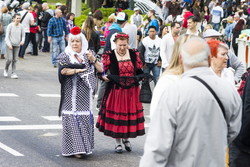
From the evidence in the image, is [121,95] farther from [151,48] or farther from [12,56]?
[12,56]

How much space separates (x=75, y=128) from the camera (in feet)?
31.3

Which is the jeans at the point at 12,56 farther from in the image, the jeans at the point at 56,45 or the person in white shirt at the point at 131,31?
the person in white shirt at the point at 131,31

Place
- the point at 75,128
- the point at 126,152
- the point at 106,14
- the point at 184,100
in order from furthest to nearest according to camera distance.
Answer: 1. the point at 106,14
2. the point at 126,152
3. the point at 75,128
4. the point at 184,100

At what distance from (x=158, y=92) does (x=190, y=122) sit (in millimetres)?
1199

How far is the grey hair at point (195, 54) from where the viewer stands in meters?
4.91

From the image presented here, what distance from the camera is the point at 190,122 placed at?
4.79 metres

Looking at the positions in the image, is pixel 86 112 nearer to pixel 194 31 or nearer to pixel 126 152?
pixel 126 152

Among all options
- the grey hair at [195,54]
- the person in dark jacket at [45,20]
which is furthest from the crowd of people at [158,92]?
the person in dark jacket at [45,20]

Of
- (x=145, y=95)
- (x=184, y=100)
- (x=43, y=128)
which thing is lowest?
(x=43, y=128)

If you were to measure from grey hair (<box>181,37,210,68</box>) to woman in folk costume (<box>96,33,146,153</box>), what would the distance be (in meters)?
4.79

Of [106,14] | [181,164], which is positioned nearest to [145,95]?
[181,164]

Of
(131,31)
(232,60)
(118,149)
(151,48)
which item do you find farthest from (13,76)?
(232,60)

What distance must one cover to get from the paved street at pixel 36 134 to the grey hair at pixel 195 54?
4.59 metres

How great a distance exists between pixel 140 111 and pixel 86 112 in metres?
0.80
